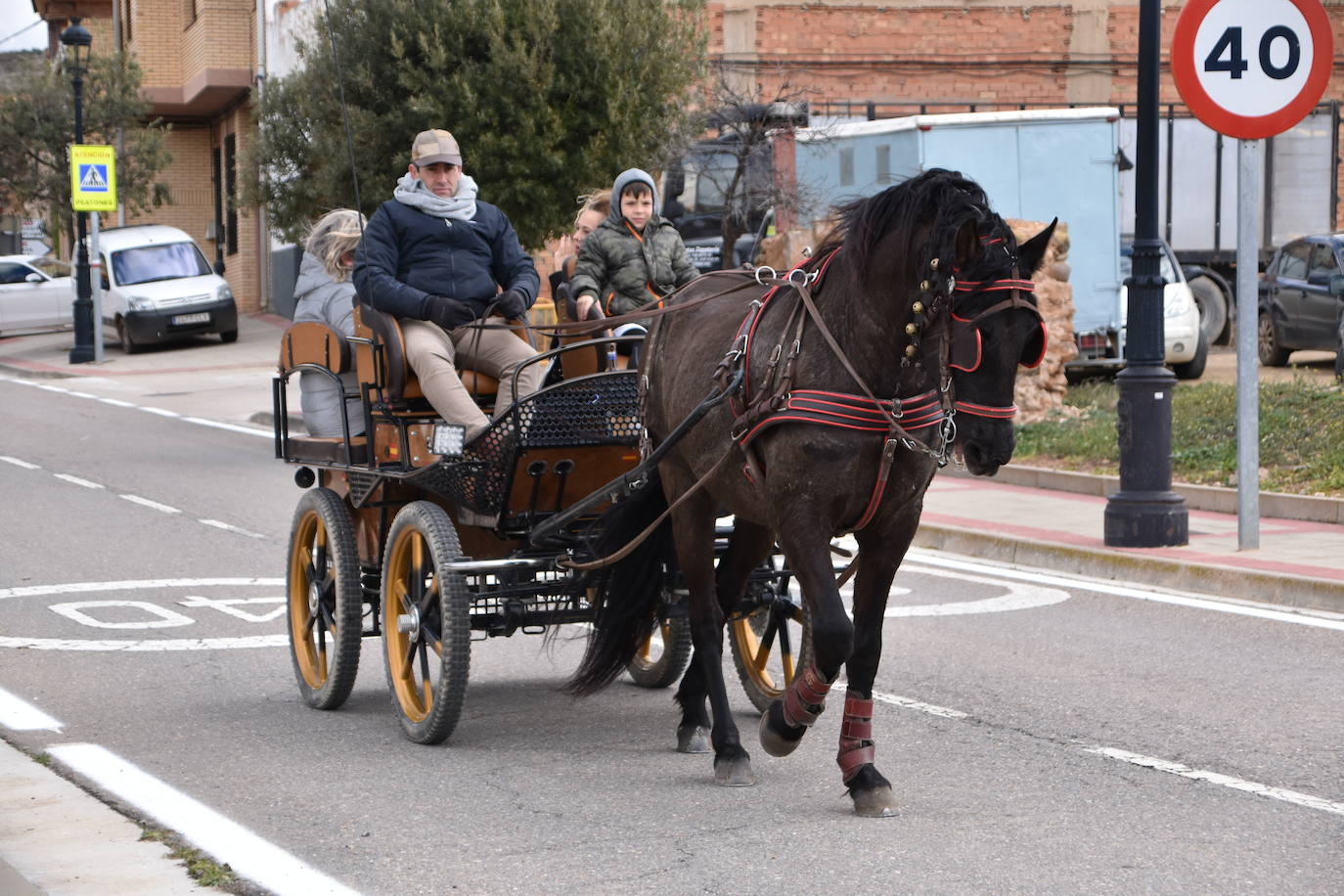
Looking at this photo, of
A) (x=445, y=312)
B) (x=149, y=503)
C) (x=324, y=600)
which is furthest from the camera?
(x=149, y=503)

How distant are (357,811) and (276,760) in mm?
902

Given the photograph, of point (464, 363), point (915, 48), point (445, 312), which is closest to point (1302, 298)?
point (915, 48)

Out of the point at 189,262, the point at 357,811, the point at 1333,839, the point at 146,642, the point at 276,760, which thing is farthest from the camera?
the point at 189,262

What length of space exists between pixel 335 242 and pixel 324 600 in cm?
181

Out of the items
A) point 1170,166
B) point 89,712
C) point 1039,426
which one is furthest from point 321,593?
point 1170,166

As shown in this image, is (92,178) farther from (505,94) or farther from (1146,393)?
(1146,393)

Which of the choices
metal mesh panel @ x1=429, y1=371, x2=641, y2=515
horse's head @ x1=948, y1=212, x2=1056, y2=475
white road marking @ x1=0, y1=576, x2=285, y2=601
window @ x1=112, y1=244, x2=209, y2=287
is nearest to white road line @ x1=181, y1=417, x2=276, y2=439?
white road marking @ x1=0, y1=576, x2=285, y2=601

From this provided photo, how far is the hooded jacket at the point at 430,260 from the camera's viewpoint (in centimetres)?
734

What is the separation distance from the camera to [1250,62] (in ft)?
35.7

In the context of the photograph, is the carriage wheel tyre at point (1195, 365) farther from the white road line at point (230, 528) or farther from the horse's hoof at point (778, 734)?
the horse's hoof at point (778, 734)

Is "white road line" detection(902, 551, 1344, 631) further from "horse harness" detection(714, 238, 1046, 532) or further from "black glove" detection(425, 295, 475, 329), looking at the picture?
"black glove" detection(425, 295, 475, 329)

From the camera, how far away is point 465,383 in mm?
7676

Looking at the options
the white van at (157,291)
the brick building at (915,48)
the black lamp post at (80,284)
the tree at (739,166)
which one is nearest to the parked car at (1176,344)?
the tree at (739,166)

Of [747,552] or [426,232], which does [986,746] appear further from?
[426,232]
